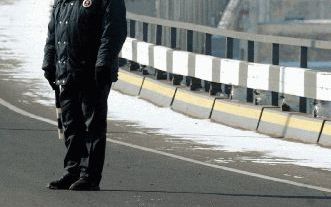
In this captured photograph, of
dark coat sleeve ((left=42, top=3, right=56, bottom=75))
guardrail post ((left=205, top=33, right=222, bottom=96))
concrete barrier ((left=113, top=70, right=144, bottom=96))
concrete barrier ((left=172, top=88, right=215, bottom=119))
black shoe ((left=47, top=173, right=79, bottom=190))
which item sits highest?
dark coat sleeve ((left=42, top=3, right=56, bottom=75))

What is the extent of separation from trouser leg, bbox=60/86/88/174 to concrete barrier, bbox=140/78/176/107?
28.1ft

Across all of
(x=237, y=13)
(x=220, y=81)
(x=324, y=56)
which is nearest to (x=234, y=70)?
(x=220, y=81)

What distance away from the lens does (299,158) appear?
13.7 metres

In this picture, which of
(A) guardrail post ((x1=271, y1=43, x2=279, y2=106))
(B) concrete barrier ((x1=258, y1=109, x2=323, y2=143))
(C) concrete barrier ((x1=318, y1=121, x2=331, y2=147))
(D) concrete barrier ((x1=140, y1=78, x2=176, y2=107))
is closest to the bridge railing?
(A) guardrail post ((x1=271, y1=43, x2=279, y2=106))

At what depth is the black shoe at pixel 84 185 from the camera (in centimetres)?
1034

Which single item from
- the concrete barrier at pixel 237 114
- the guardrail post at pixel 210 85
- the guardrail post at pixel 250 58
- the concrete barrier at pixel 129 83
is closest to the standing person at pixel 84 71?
the concrete barrier at pixel 237 114

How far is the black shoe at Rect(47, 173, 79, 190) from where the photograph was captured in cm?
1044

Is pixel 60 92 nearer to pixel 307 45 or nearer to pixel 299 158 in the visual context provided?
pixel 299 158

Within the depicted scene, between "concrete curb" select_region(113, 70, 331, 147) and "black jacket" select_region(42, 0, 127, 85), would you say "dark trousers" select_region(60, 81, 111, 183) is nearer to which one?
"black jacket" select_region(42, 0, 127, 85)

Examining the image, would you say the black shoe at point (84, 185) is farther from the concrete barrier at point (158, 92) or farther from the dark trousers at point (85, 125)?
the concrete barrier at point (158, 92)

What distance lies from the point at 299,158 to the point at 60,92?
13.2 ft

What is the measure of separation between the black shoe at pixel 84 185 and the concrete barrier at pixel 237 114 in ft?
20.3

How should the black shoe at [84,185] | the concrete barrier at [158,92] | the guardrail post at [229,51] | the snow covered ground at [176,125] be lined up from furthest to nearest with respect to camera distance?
1. the concrete barrier at [158,92]
2. the guardrail post at [229,51]
3. the snow covered ground at [176,125]
4. the black shoe at [84,185]

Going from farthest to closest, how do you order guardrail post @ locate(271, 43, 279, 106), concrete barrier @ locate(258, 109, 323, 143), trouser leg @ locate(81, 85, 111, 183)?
1. guardrail post @ locate(271, 43, 279, 106)
2. concrete barrier @ locate(258, 109, 323, 143)
3. trouser leg @ locate(81, 85, 111, 183)
